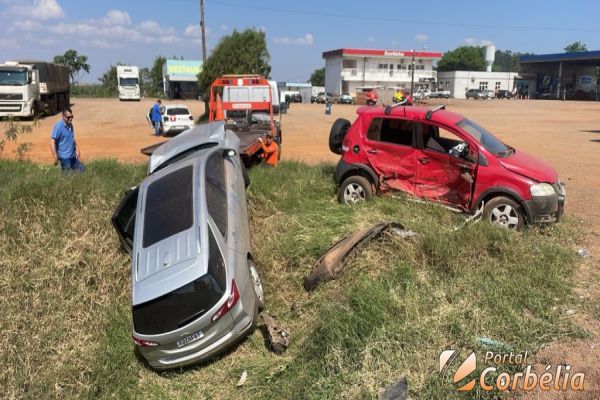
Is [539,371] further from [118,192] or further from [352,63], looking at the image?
[352,63]

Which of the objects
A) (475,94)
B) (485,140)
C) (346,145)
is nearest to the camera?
(485,140)

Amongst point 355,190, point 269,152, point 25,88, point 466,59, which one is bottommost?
point 355,190

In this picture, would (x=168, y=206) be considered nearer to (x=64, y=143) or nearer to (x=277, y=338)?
(x=277, y=338)

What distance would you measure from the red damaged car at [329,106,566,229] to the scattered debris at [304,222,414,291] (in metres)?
1.63

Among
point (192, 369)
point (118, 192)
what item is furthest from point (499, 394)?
point (118, 192)

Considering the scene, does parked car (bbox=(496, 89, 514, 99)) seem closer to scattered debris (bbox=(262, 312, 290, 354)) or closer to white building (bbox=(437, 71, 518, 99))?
white building (bbox=(437, 71, 518, 99))

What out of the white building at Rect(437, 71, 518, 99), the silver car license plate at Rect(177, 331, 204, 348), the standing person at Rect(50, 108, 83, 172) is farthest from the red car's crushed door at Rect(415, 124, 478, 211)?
the white building at Rect(437, 71, 518, 99)

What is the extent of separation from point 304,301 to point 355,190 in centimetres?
303

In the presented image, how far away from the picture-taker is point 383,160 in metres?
7.80

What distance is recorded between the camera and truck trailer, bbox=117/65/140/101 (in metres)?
58.2

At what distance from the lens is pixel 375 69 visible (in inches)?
3206

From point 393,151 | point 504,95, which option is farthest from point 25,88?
point 504,95

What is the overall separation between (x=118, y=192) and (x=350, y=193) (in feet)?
11.9

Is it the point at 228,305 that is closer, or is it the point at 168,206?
the point at 228,305
